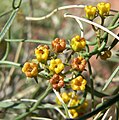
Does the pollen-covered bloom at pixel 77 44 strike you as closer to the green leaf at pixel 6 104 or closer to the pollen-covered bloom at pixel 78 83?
the pollen-covered bloom at pixel 78 83

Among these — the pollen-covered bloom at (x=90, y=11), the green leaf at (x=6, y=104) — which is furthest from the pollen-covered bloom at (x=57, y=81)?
the green leaf at (x=6, y=104)

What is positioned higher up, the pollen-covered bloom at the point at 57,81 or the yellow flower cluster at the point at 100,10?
the yellow flower cluster at the point at 100,10

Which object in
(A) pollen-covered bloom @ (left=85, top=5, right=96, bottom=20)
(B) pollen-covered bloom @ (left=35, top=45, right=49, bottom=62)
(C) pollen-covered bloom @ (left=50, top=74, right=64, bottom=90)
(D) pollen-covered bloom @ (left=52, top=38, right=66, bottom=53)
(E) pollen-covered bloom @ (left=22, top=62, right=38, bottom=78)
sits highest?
(A) pollen-covered bloom @ (left=85, top=5, right=96, bottom=20)

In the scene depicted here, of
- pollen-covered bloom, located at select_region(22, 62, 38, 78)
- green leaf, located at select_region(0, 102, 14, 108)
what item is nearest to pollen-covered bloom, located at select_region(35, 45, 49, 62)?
pollen-covered bloom, located at select_region(22, 62, 38, 78)

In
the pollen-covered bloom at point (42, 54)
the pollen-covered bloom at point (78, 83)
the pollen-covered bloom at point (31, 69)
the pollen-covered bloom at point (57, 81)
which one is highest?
the pollen-covered bloom at point (42, 54)

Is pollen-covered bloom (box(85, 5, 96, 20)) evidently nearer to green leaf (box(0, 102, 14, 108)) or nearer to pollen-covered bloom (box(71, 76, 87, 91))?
pollen-covered bloom (box(71, 76, 87, 91))

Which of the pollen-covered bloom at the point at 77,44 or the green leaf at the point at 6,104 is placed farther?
the green leaf at the point at 6,104

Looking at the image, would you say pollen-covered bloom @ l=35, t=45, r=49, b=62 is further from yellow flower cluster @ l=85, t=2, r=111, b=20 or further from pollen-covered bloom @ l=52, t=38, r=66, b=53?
yellow flower cluster @ l=85, t=2, r=111, b=20

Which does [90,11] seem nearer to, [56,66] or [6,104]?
[56,66]

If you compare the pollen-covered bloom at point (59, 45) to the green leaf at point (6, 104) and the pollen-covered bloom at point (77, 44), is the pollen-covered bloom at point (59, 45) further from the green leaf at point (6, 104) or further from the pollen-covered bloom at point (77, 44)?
the green leaf at point (6, 104)

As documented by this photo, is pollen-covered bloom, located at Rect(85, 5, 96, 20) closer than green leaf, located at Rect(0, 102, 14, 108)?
Yes

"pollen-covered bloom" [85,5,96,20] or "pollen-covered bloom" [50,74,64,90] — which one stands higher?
"pollen-covered bloom" [85,5,96,20]

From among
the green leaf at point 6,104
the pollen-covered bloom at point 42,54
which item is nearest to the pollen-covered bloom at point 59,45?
the pollen-covered bloom at point 42,54

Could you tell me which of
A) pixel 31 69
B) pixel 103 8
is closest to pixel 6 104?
pixel 31 69
